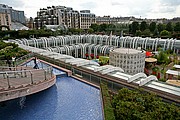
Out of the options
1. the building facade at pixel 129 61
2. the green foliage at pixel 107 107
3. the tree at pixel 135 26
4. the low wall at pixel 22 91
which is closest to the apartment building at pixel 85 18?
the tree at pixel 135 26

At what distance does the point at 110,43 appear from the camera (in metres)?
36.5

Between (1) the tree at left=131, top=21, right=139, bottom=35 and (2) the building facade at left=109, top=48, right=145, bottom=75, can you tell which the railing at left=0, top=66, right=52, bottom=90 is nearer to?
(2) the building facade at left=109, top=48, right=145, bottom=75

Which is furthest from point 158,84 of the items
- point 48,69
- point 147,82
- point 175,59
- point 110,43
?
point 110,43

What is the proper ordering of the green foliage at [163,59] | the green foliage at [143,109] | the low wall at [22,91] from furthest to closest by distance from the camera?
1. the green foliage at [163,59]
2. the low wall at [22,91]
3. the green foliage at [143,109]

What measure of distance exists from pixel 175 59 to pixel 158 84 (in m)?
20.2

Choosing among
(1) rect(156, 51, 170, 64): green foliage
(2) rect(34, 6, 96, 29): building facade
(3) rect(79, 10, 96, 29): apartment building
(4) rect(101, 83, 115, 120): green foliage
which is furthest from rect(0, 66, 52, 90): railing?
(3) rect(79, 10, 96, 29): apartment building

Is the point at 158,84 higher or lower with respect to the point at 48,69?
lower

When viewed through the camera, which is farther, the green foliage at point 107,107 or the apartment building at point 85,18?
the apartment building at point 85,18

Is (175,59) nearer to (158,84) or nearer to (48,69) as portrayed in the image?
(158,84)

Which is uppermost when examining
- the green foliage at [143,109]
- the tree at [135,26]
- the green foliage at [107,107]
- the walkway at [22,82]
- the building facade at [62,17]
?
the building facade at [62,17]

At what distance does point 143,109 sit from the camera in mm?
6836

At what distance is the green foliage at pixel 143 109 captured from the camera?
6.32m

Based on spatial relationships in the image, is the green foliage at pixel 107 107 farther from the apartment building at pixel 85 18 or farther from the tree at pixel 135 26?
the apartment building at pixel 85 18

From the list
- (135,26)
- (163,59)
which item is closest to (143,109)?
(163,59)
